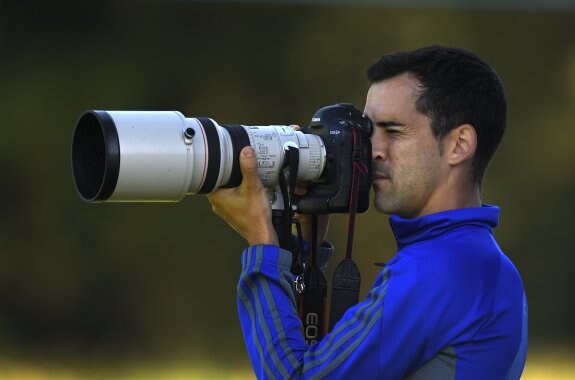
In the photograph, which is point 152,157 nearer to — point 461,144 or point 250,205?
point 250,205

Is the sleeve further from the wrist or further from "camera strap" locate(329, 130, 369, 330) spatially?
"camera strap" locate(329, 130, 369, 330)

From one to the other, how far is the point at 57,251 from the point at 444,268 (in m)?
2.71

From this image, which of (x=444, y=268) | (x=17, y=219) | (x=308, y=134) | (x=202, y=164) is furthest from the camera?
(x=17, y=219)

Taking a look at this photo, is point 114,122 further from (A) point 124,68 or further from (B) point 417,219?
(A) point 124,68

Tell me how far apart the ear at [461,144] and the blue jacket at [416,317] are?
0.10m

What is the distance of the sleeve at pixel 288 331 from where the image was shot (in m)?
1.86

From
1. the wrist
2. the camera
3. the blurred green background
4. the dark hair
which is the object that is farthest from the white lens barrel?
the blurred green background

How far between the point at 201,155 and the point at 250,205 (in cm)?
13

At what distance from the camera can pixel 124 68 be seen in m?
4.35

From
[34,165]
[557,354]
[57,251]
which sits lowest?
[557,354]

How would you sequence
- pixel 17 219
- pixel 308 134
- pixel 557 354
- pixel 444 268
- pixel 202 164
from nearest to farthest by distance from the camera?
pixel 444 268 → pixel 202 164 → pixel 308 134 → pixel 17 219 → pixel 557 354

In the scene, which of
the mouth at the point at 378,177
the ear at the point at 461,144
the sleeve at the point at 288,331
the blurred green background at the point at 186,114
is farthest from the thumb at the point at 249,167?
the blurred green background at the point at 186,114

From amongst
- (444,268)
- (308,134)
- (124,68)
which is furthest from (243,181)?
(124,68)

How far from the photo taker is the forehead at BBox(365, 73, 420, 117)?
6.68 ft
